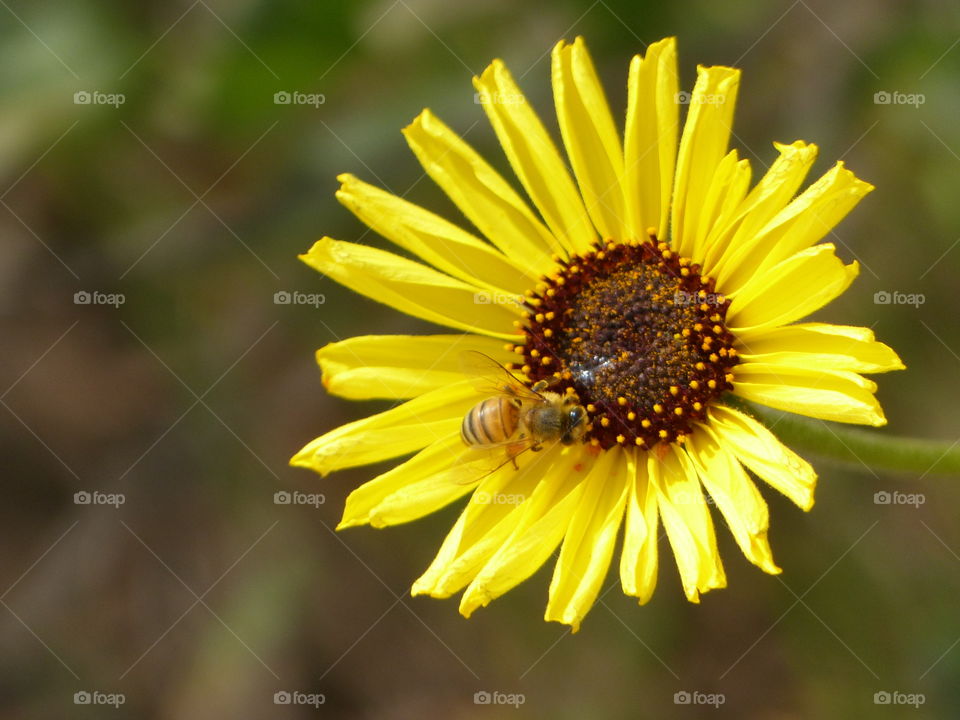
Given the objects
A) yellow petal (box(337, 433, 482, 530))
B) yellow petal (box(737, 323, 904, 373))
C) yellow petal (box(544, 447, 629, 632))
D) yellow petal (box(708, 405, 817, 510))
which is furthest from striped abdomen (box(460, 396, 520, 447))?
yellow petal (box(737, 323, 904, 373))

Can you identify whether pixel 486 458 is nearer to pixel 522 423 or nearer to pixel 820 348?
pixel 522 423

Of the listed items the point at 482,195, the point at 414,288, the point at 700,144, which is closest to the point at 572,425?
the point at 414,288

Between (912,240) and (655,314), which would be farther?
(912,240)

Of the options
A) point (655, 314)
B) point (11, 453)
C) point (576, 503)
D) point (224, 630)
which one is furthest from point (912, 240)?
point (11, 453)

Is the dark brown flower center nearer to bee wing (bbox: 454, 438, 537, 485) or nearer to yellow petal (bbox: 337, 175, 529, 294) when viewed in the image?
yellow petal (bbox: 337, 175, 529, 294)

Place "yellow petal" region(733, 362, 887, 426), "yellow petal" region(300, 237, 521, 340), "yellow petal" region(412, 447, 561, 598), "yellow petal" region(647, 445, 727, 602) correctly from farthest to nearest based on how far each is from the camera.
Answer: "yellow petal" region(300, 237, 521, 340), "yellow petal" region(412, 447, 561, 598), "yellow petal" region(647, 445, 727, 602), "yellow petal" region(733, 362, 887, 426)

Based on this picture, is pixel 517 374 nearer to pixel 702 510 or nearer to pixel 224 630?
pixel 702 510

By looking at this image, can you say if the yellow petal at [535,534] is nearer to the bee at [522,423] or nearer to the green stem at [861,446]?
the bee at [522,423]

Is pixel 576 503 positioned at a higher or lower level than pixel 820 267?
lower
